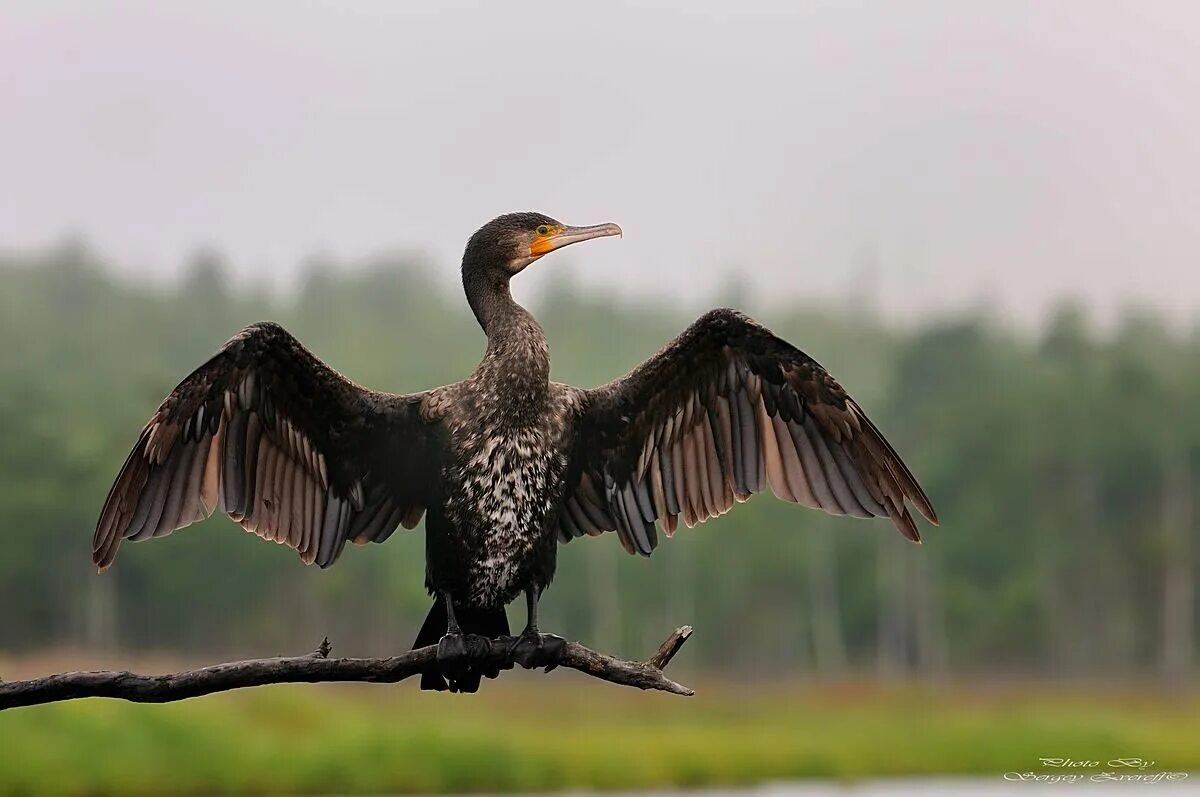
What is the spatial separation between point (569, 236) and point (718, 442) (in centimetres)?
120

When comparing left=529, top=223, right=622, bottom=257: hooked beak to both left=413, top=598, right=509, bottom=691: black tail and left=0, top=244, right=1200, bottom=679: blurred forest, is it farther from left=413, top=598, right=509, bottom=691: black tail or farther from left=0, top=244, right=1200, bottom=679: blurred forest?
left=0, top=244, right=1200, bottom=679: blurred forest

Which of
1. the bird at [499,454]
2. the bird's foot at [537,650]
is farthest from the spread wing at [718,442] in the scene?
the bird's foot at [537,650]

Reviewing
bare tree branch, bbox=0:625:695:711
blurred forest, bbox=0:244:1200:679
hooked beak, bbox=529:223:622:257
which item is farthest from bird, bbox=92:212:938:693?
blurred forest, bbox=0:244:1200:679

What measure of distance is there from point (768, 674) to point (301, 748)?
1334 cm

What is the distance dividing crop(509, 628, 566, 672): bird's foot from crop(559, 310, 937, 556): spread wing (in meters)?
0.74

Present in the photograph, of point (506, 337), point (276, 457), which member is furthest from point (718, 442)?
point (276, 457)

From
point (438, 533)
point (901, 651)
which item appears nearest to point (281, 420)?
point (438, 533)

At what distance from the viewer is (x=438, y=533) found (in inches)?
211

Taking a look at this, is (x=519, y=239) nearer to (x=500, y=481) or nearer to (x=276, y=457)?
(x=500, y=481)

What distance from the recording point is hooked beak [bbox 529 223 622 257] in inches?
212

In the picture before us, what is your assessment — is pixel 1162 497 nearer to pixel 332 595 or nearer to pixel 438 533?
pixel 332 595

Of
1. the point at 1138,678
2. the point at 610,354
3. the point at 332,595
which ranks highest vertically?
the point at 610,354

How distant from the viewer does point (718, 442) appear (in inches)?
241

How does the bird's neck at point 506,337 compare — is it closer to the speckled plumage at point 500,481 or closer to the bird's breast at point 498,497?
the speckled plumage at point 500,481
